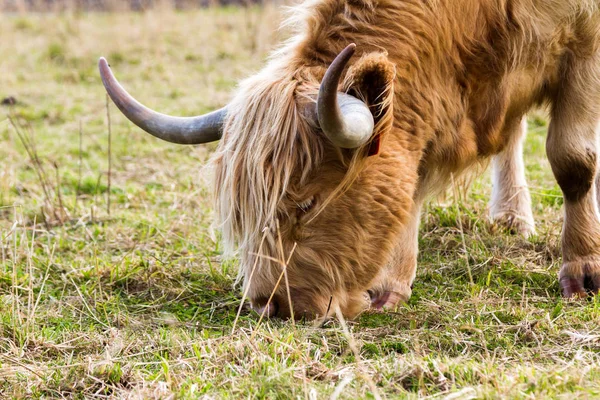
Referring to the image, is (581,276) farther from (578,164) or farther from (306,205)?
(306,205)

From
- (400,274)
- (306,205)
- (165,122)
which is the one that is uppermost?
(165,122)

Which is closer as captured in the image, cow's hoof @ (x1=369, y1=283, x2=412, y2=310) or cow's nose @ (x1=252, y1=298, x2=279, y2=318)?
cow's nose @ (x1=252, y1=298, x2=279, y2=318)

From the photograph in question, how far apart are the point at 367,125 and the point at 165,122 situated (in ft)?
3.13

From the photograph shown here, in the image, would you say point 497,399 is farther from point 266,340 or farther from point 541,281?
point 541,281

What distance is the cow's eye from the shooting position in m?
3.60

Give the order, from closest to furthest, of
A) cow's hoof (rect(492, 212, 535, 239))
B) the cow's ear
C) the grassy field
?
the grassy field, the cow's ear, cow's hoof (rect(492, 212, 535, 239))

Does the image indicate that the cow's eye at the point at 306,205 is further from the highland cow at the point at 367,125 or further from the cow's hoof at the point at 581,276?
the cow's hoof at the point at 581,276

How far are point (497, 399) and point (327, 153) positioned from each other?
129cm

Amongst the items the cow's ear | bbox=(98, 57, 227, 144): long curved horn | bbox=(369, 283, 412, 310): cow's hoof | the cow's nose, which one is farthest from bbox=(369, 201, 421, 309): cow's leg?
bbox=(98, 57, 227, 144): long curved horn

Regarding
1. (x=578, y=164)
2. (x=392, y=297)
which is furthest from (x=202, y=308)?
(x=578, y=164)

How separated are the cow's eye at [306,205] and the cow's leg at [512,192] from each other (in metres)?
1.86

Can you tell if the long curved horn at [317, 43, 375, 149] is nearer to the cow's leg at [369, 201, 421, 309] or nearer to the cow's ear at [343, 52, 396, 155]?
the cow's ear at [343, 52, 396, 155]

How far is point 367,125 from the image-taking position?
11.0 ft

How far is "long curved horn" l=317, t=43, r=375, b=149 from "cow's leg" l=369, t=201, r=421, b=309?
2.87 feet
